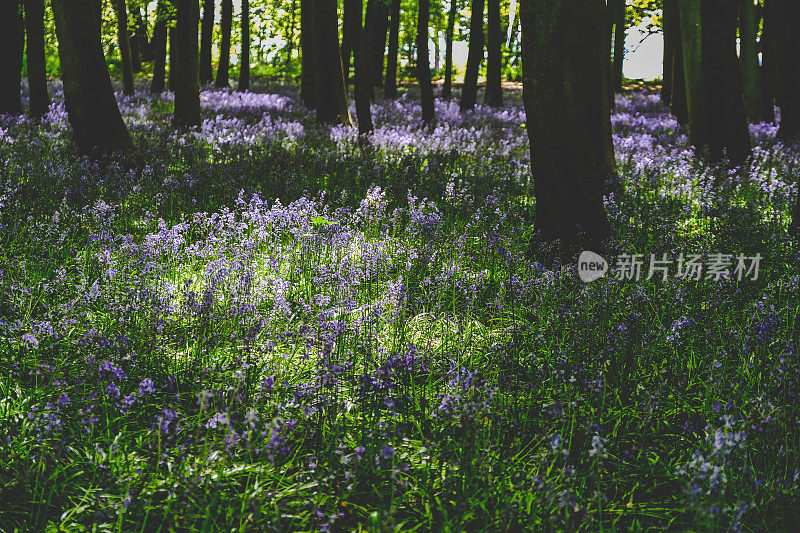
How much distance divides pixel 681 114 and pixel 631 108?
19.4 ft

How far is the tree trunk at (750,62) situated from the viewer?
16.7 metres

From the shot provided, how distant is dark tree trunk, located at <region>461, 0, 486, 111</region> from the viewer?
18547mm

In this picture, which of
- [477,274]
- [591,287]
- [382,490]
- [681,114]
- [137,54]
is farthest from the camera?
[137,54]

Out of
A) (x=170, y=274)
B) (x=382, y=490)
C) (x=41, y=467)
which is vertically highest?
(x=170, y=274)

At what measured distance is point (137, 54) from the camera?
117ft

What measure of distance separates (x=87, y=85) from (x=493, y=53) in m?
14.1

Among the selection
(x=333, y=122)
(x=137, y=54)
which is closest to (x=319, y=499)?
(x=333, y=122)

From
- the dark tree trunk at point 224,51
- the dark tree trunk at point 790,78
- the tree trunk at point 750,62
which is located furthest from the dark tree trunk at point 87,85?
the dark tree trunk at point 224,51

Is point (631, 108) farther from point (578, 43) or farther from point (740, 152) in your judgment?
point (578, 43)

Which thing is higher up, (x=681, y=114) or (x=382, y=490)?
(x=681, y=114)

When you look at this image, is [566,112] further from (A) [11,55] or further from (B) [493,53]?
(B) [493,53]

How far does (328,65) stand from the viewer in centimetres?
1334

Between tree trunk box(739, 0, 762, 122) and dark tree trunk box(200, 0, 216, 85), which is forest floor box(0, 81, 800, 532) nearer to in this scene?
tree trunk box(739, 0, 762, 122)

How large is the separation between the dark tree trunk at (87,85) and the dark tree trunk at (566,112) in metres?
6.03
